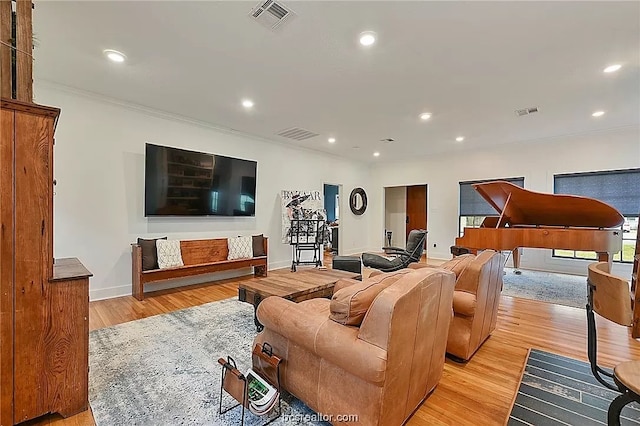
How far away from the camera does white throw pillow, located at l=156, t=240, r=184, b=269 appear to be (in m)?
4.22

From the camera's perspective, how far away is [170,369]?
2188 millimetres

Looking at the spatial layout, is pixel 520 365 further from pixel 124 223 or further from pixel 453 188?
pixel 453 188

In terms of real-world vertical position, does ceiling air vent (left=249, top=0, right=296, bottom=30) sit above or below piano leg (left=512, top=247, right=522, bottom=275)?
above

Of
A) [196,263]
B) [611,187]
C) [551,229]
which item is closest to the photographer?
[551,229]

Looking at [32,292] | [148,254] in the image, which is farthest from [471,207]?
[32,292]

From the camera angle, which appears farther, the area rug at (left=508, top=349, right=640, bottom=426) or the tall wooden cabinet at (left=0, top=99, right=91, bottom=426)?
the area rug at (left=508, top=349, right=640, bottom=426)

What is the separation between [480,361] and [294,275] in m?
2.04

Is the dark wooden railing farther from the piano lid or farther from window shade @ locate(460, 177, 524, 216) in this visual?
window shade @ locate(460, 177, 524, 216)

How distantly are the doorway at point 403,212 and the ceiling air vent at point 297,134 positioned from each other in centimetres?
413

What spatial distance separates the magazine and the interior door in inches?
326

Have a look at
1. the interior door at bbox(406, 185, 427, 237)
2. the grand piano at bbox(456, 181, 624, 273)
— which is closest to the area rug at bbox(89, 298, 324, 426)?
the grand piano at bbox(456, 181, 624, 273)

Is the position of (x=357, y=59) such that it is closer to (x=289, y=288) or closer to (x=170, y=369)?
(x=289, y=288)

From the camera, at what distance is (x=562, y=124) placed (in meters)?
4.98

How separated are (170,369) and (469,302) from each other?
7.56 feet
